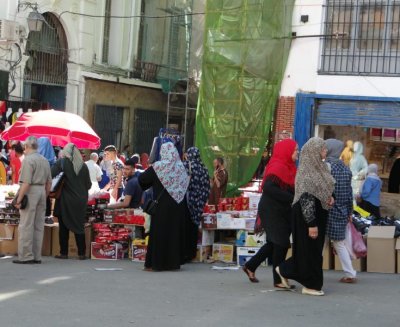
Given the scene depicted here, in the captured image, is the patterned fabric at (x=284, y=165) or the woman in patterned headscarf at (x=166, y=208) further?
the woman in patterned headscarf at (x=166, y=208)

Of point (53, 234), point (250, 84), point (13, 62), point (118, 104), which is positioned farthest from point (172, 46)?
point (53, 234)

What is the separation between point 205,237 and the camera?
12.7 meters

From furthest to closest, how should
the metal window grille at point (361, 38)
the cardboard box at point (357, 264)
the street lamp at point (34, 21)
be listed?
the street lamp at point (34, 21) < the metal window grille at point (361, 38) < the cardboard box at point (357, 264)

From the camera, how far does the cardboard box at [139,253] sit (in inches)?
495

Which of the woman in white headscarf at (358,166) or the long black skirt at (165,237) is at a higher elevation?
the woman in white headscarf at (358,166)

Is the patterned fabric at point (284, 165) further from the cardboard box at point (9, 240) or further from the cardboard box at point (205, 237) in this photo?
the cardboard box at point (9, 240)

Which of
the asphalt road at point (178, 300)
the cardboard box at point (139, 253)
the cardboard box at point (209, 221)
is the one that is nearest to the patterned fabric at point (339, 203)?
the asphalt road at point (178, 300)

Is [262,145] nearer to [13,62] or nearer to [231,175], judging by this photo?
[231,175]

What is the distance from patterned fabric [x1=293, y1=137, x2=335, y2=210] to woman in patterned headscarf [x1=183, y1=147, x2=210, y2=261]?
296 cm

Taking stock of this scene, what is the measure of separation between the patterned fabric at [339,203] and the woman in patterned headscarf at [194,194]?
98.3 inches

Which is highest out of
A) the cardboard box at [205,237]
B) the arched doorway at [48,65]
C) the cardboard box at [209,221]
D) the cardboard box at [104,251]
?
the arched doorway at [48,65]

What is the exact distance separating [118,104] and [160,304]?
1766 centimetres

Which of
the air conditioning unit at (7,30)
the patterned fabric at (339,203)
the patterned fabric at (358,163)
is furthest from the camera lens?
the air conditioning unit at (7,30)

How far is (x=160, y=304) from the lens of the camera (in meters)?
8.81
